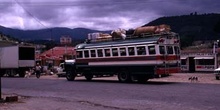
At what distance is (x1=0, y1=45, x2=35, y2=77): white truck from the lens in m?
44.1

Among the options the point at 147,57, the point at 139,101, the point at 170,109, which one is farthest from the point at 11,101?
the point at 147,57

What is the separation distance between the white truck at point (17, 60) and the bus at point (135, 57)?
52.1ft

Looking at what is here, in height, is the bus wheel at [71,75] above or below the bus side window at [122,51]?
below

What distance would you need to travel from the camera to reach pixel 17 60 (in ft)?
145

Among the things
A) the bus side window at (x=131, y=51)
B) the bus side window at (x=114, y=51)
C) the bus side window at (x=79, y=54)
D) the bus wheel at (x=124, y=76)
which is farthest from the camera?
the bus side window at (x=79, y=54)

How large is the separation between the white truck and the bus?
15870 millimetres

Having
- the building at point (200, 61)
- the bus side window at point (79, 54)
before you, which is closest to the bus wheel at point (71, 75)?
the bus side window at point (79, 54)

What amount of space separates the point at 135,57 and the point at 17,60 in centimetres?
2134

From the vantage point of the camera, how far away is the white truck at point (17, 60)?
4412 centimetres

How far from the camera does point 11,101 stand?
615 inches

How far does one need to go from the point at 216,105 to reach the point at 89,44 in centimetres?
1766

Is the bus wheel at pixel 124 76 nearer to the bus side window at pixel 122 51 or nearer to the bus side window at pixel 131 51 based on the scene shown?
the bus side window at pixel 122 51

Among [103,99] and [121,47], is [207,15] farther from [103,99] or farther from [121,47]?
[103,99]

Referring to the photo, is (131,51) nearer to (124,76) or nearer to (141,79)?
(124,76)
